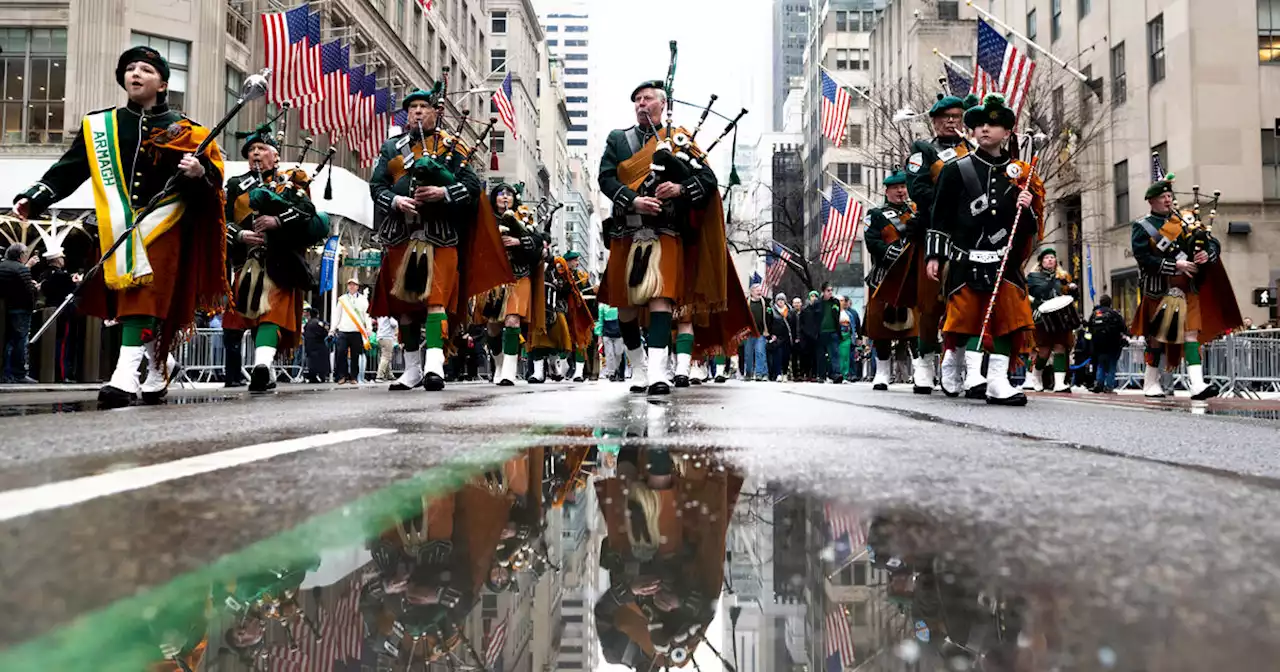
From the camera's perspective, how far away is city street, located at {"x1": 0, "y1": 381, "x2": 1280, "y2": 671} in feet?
2.72

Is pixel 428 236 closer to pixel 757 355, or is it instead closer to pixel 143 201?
pixel 143 201

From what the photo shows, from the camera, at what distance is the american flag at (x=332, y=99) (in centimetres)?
2184

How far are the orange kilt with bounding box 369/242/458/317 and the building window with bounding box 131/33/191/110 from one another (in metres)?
18.1

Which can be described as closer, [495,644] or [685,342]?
[495,644]

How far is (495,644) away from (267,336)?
28.8 ft

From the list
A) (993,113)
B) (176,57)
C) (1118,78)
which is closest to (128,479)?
(993,113)

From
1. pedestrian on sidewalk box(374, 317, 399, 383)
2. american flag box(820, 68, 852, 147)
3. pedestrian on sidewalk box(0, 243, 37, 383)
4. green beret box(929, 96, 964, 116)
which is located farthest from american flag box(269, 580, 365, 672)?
american flag box(820, 68, 852, 147)

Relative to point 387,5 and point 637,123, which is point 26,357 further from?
point 387,5

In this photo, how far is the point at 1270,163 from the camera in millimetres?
26312

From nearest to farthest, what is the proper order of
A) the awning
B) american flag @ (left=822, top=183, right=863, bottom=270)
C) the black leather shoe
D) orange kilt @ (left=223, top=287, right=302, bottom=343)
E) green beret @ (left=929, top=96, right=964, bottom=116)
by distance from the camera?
the black leather shoe → green beret @ (left=929, top=96, right=964, bottom=116) → orange kilt @ (left=223, top=287, right=302, bottom=343) → the awning → american flag @ (left=822, top=183, right=863, bottom=270)

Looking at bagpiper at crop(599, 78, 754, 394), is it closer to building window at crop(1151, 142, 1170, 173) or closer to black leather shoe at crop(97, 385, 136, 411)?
black leather shoe at crop(97, 385, 136, 411)

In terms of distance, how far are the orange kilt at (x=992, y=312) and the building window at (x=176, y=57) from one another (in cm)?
2233

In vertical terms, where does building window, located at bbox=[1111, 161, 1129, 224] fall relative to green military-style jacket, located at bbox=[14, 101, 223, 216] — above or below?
above

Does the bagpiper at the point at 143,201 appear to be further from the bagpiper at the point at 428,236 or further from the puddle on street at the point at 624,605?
the puddle on street at the point at 624,605
